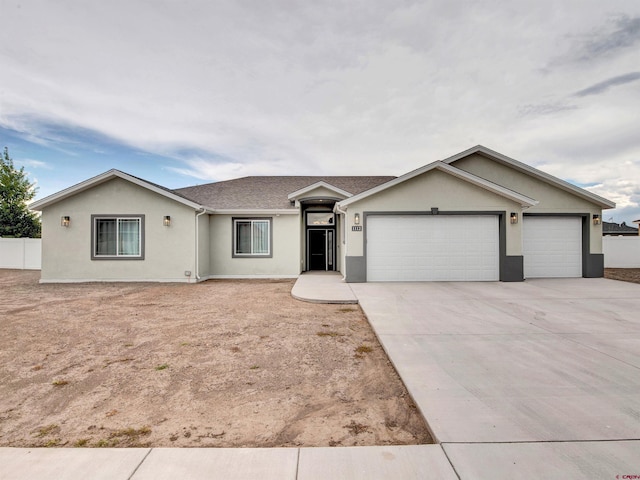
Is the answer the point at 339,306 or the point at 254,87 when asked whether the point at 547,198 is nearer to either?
the point at 339,306

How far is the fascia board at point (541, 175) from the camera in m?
11.4

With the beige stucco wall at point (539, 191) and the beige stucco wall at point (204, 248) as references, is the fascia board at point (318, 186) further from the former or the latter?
the beige stucco wall at point (539, 191)

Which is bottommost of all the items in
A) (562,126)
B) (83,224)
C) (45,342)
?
(45,342)

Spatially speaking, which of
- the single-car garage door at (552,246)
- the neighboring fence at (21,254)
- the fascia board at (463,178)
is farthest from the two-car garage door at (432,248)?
the neighboring fence at (21,254)

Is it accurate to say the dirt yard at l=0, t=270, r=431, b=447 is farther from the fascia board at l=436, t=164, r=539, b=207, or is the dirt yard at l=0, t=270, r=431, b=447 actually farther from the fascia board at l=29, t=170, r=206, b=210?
the fascia board at l=436, t=164, r=539, b=207

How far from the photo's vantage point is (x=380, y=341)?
4809mm

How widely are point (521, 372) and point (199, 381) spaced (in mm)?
3739

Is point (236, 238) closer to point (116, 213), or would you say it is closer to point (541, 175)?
point (116, 213)

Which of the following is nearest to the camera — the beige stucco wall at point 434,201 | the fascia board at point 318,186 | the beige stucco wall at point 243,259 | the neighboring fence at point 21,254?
the beige stucco wall at point 434,201

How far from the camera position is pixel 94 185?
11555 mm

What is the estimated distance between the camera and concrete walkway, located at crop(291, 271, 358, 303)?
788 centimetres

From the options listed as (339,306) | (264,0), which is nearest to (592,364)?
(339,306)

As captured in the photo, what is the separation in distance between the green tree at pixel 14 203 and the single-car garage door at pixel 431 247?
89.6 feet

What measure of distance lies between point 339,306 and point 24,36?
490 inches
